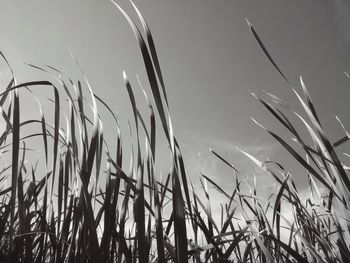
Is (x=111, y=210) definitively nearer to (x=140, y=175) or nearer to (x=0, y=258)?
(x=140, y=175)

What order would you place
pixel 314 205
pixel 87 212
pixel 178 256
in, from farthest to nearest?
1. pixel 314 205
2. pixel 87 212
3. pixel 178 256

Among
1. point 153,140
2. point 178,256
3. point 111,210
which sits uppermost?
point 153,140

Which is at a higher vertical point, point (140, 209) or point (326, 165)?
point (326, 165)

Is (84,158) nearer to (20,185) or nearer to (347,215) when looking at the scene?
(20,185)

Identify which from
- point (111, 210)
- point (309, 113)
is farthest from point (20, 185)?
point (309, 113)

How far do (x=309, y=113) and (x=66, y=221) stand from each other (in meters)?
0.54

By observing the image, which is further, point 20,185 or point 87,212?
point 20,185

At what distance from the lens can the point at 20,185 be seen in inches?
26.2

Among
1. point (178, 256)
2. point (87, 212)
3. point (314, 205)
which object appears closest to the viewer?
point (178, 256)

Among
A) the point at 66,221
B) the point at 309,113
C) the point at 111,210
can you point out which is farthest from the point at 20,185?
the point at 309,113

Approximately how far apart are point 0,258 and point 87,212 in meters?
0.35

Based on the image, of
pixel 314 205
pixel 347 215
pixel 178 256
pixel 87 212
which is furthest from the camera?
pixel 314 205

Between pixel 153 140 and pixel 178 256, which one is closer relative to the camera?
pixel 178 256

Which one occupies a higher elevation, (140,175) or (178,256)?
(140,175)
